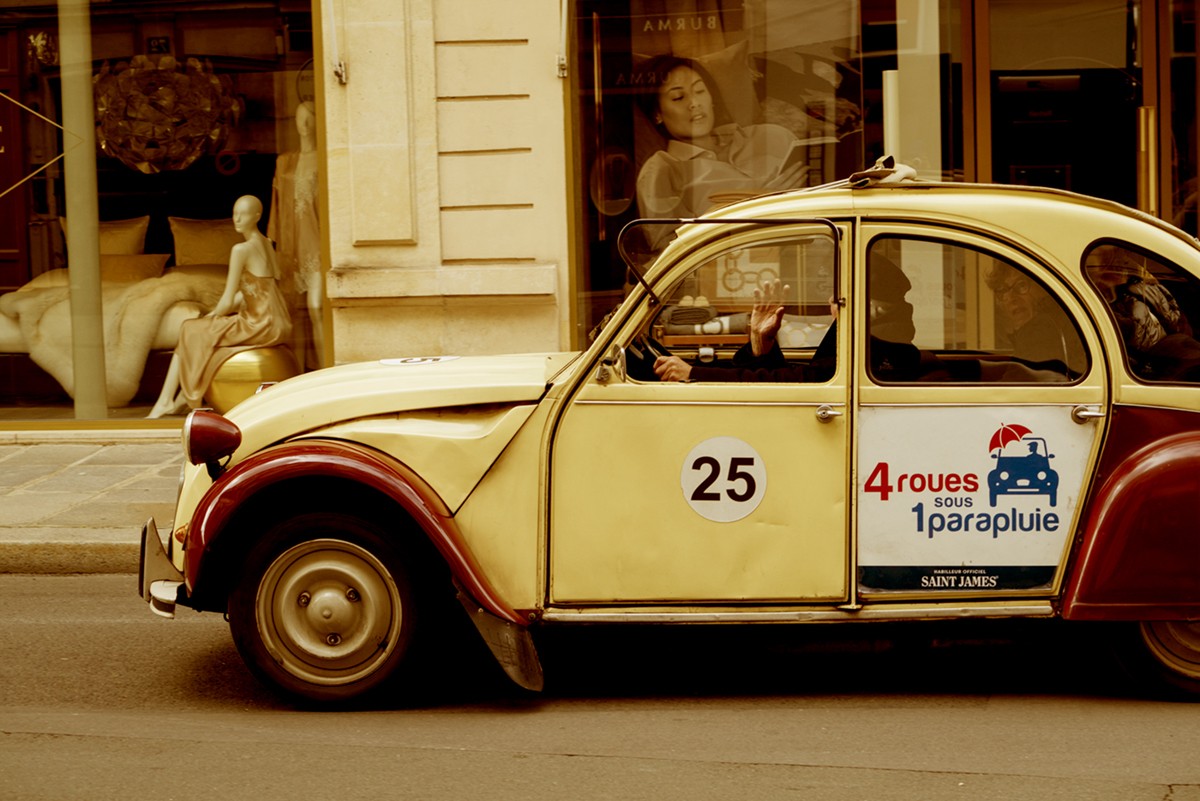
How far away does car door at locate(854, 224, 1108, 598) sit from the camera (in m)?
5.06

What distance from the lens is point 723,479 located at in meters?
5.05

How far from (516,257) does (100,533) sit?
4.03 m

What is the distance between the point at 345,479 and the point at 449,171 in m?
6.21

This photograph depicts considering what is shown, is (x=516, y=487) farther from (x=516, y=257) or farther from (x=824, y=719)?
(x=516, y=257)

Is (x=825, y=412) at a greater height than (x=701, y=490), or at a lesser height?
greater

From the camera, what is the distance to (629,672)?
568 centimetres

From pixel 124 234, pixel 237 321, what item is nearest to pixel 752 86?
pixel 237 321

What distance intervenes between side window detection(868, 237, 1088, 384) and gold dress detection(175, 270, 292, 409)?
7.23m

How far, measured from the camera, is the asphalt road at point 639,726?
4.43m

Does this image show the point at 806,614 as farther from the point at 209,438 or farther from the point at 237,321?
the point at 237,321

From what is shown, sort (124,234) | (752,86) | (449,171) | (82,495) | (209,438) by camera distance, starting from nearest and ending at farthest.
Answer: (209,438)
(82,495)
(449,171)
(752,86)
(124,234)

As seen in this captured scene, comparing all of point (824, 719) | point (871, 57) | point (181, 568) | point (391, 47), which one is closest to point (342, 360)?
point (391, 47)

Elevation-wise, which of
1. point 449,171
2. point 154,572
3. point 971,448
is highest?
point 449,171

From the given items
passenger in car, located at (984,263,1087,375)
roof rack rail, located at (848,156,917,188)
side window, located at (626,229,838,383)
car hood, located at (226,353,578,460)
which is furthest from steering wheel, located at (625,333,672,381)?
passenger in car, located at (984,263,1087,375)
